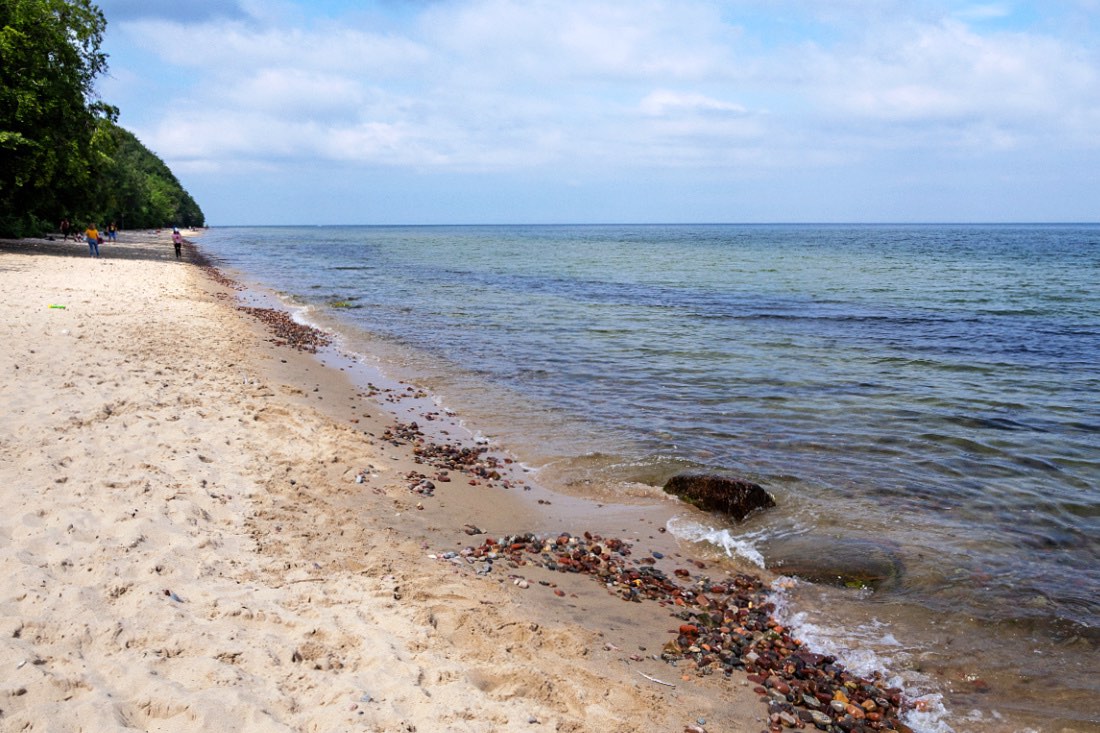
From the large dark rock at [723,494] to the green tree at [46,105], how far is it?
35.3 meters

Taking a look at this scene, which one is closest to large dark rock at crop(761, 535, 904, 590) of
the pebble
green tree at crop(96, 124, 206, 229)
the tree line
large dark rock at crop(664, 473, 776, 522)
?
the pebble

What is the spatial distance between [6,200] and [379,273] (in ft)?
77.1

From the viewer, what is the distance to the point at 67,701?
413 cm

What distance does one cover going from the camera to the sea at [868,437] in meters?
6.59

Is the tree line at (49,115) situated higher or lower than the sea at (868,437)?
higher

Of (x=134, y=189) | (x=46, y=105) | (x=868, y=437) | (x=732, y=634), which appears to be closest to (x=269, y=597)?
(x=732, y=634)

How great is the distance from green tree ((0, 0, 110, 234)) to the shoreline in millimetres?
28951

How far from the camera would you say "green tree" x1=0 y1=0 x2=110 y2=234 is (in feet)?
107

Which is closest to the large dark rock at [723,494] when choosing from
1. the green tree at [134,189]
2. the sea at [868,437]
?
the sea at [868,437]

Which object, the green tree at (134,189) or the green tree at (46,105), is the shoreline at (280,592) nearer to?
the green tree at (46,105)

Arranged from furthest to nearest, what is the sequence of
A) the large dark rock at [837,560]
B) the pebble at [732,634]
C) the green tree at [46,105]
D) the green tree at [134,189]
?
the green tree at [134,189] → the green tree at [46,105] → the large dark rock at [837,560] → the pebble at [732,634]

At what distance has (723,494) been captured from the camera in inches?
371

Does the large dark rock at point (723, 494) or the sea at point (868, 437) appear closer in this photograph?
the sea at point (868, 437)

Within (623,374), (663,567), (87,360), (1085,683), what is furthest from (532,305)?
(1085,683)
